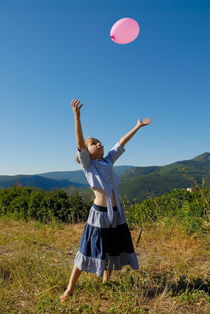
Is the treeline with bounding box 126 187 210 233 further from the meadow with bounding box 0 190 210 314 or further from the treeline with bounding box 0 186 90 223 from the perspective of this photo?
the treeline with bounding box 0 186 90 223

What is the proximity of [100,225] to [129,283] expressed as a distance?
78 centimetres

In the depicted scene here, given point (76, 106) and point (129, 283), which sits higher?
point (76, 106)

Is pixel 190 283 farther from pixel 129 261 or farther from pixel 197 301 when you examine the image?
pixel 129 261

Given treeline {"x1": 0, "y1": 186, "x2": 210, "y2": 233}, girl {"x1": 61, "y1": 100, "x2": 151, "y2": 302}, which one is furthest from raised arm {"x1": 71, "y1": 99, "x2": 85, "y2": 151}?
treeline {"x1": 0, "y1": 186, "x2": 210, "y2": 233}

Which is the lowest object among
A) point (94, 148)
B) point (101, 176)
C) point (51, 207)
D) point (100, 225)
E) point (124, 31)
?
point (51, 207)

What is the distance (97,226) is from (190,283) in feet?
4.19

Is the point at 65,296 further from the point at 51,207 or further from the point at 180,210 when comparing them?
the point at 51,207

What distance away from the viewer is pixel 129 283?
2748 mm

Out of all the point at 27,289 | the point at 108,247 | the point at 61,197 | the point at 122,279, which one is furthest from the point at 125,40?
the point at 61,197

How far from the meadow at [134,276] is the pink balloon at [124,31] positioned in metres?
2.72

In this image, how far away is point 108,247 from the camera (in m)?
2.55

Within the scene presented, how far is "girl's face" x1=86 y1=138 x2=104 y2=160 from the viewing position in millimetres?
2646

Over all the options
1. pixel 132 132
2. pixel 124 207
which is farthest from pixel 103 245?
pixel 124 207

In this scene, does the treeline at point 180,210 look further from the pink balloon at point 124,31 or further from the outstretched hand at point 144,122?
the pink balloon at point 124,31
